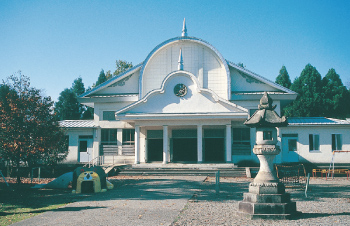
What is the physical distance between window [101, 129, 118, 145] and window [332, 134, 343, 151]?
16337mm

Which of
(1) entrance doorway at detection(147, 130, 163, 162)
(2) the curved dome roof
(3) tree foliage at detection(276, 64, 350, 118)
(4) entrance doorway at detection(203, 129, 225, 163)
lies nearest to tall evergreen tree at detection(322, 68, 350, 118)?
(3) tree foliage at detection(276, 64, 350, 118)

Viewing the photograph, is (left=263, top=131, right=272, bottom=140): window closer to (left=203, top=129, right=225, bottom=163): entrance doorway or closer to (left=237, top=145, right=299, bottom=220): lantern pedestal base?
(left=237, top=145, right=299, bottom=220): lantern pedestal base

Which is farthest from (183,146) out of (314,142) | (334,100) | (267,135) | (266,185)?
(334,100)

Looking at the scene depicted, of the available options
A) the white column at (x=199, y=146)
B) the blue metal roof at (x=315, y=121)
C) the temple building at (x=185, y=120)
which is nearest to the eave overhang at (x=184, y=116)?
the temple building at (x=185, y=120)

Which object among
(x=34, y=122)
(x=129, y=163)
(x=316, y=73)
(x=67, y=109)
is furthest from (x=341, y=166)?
(x=67, y=109)

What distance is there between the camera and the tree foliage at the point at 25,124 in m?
15.9

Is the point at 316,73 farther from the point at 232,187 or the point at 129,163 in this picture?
the point at 232,187

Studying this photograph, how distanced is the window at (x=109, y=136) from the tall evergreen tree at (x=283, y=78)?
95.5ft

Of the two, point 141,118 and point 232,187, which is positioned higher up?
point 141,118

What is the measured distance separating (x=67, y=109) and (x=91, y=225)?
1754 inches

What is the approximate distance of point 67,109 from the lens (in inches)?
1989

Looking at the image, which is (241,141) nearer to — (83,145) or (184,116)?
(184,116)

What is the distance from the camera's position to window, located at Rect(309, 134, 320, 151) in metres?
24.5

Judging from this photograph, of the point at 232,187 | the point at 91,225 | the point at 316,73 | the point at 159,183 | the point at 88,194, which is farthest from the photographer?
the point at 316,73
